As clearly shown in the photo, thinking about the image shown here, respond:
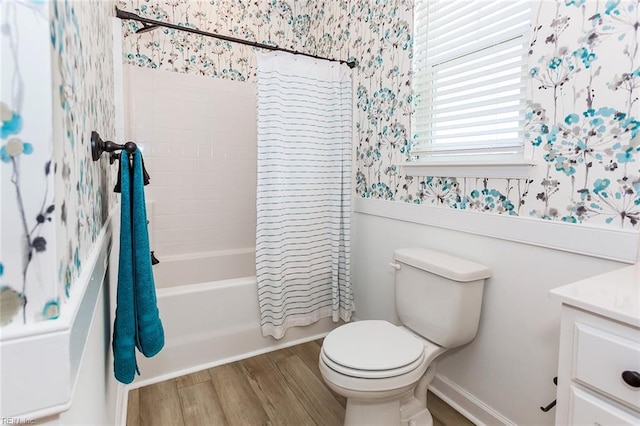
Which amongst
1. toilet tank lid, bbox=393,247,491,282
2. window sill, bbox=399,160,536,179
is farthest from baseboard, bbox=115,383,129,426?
window sill, bbox=399,160,536,179

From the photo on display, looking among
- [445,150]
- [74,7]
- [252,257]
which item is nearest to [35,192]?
[74,7]

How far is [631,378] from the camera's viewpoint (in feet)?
2.28

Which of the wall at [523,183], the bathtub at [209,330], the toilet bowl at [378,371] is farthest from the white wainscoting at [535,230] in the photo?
the bathtub at [209,330]

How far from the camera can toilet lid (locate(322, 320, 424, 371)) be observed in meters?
1.26

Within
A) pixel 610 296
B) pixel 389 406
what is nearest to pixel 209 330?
pixel 389 406

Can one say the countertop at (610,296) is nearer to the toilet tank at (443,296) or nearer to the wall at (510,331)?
the wall at (510,331)

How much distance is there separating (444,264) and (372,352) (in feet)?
1.60

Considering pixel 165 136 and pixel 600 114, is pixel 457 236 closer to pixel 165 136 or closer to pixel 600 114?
pixel 600 114

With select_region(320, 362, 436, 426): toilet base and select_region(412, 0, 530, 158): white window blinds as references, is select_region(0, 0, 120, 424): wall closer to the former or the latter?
select_region(320, 362, 436, 426): toilet base

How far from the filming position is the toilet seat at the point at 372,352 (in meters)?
1.24

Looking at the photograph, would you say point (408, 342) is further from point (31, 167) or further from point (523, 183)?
point (31, 167)

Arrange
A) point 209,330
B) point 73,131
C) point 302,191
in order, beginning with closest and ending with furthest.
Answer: point 73,131 → point 209,330 → point 302,191

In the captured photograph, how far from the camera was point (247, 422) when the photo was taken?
155cm

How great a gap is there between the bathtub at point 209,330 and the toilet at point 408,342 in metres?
0.76
